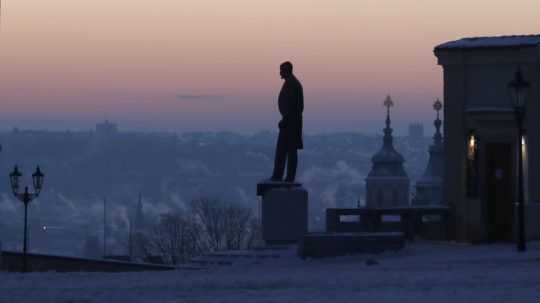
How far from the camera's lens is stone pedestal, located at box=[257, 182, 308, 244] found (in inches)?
1241

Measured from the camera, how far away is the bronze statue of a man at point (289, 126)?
32156 mm

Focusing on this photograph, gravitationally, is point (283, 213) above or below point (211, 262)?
above

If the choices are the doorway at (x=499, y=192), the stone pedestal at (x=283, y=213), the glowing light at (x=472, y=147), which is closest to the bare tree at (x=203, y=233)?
the doorway at (x=499, y=192)

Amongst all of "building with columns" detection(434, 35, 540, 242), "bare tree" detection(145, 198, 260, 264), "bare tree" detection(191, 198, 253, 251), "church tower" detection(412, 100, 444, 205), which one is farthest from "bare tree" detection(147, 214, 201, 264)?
"building with columns" detection(434, 35, 540, 242)

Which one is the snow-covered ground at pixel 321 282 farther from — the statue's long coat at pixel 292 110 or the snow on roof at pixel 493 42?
the snow on roof at pixel 493 42

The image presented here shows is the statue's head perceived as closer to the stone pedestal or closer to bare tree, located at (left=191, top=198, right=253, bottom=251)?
the stone pedestal

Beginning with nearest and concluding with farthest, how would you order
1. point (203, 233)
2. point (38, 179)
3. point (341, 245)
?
point (341, 245) < point (38, 179) < point (203, 233)

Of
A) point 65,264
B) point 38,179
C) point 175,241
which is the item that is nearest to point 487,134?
point 65,264

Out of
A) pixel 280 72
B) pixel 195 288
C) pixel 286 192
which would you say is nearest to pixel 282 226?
pixel 286 192

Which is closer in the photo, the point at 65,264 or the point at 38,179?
the point at 65,264

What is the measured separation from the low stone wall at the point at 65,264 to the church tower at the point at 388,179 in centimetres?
10036

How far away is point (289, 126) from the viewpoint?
32.2 meters

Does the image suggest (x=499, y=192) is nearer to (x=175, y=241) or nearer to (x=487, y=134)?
(x=487, y=134)

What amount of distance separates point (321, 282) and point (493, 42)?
1424cm
